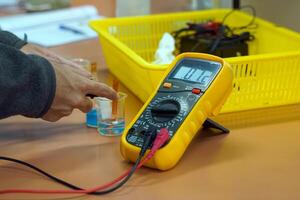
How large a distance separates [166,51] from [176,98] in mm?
350

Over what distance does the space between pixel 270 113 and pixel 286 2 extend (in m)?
0.55

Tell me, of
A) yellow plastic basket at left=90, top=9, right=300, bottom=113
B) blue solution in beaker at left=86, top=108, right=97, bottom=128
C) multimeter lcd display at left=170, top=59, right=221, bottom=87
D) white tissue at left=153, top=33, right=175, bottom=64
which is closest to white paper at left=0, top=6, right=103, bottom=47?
yellow plastic basket at left=90, top=9, right=300, bottom=113

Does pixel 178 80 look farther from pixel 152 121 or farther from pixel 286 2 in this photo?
pixel 286 2

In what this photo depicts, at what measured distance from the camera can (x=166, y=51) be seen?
1109 mm

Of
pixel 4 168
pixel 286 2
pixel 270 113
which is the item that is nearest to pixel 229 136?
pixel 270 113

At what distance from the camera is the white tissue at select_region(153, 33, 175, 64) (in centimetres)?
108

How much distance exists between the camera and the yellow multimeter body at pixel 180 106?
73 centimetres

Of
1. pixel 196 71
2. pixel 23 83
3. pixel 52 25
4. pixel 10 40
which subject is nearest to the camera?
pixel 23 83

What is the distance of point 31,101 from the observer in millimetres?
716

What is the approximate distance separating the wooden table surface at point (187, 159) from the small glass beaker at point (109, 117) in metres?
0.02

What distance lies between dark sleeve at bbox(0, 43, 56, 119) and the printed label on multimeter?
140mm

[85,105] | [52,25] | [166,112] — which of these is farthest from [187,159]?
[52,25]

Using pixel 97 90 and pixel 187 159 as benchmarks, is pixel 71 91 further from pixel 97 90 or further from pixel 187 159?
pixel 187 159

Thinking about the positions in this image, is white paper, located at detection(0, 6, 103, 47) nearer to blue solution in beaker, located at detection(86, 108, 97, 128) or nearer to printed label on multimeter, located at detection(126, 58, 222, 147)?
blue solution in beaker, located at detection(86, 108, 97, 128)
